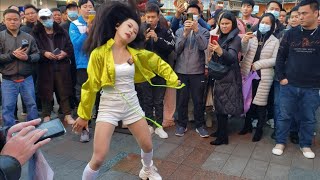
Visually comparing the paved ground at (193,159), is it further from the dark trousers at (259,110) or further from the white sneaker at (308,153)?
the dark trousers at (259,110)

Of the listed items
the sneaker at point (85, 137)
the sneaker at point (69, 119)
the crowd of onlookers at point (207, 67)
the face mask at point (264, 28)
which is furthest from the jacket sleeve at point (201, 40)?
the sneaker at point (69, 119)

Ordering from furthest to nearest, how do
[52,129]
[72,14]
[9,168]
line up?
[72,14] → [52,129] → [9,168]

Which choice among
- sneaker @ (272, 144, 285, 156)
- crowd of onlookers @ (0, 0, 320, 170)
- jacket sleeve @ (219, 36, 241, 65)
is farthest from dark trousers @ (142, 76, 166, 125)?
sneaker @ (272, 144, 285, 156)

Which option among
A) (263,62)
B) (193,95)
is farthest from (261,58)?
(193,95)

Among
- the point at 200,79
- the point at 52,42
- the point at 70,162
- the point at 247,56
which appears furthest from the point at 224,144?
the point at 52,42

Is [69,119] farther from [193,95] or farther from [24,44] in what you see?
[193,95]

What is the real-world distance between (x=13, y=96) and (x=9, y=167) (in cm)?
399

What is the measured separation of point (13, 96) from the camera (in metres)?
5.08

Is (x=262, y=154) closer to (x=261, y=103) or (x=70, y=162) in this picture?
(x=261, y=103)

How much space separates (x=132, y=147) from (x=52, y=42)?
95.9 inches

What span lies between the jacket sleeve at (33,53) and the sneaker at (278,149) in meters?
4.07

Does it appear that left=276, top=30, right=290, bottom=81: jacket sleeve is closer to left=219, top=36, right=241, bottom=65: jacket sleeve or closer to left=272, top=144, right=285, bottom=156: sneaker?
left=219, top=36, right=241, bottom=65: jacket sleeve

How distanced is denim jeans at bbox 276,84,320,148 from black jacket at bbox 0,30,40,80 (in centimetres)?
402

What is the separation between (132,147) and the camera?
15.4 ft
